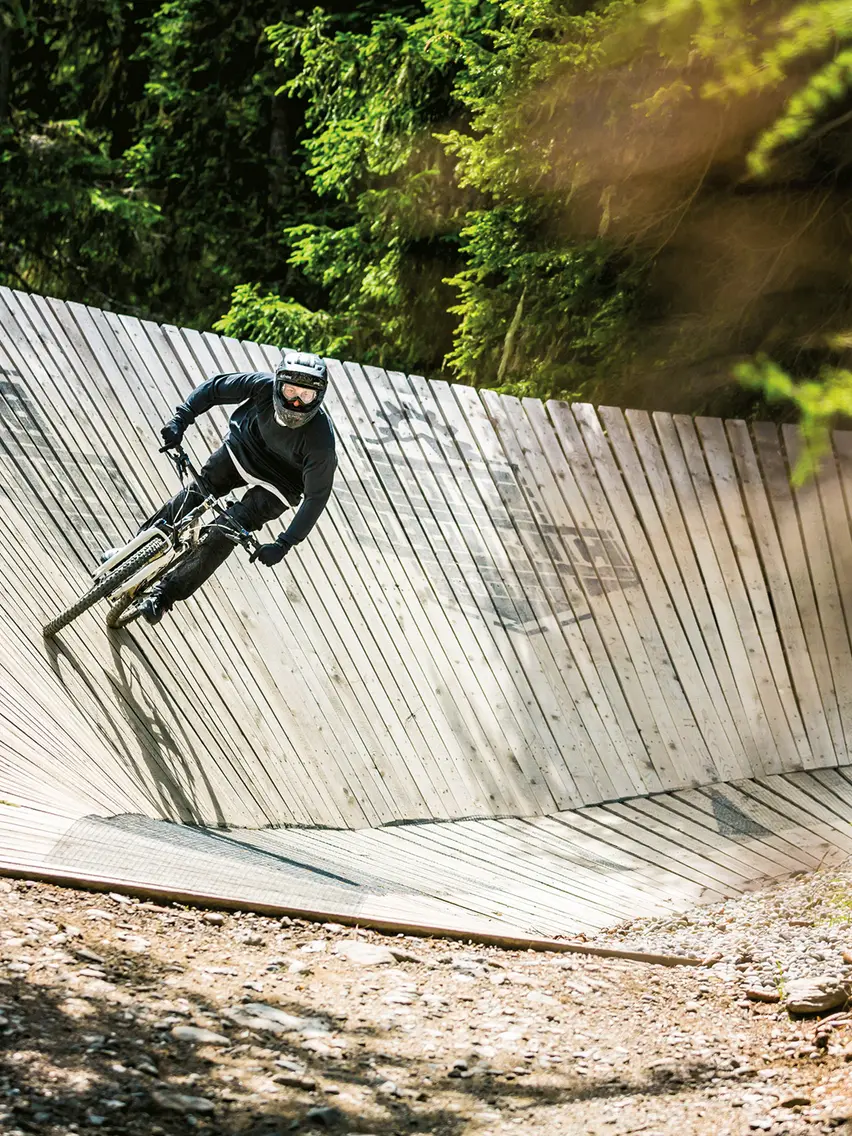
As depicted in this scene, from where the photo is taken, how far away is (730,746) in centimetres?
834

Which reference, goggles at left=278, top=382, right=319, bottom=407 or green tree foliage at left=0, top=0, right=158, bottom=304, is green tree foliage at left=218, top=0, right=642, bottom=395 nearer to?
green tree foliage at left=0, top=0, right=158, bottom=304

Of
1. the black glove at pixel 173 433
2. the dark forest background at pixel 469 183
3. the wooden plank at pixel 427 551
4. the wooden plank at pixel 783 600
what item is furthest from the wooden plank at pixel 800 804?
the black glove at pixel 173 433

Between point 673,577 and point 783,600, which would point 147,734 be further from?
point 783,600

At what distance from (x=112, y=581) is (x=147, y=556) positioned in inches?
9.1

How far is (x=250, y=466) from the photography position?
6.82 metres

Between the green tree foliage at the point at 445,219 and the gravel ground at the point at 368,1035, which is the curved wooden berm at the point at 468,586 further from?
the gravel ground at the point at 368,1035

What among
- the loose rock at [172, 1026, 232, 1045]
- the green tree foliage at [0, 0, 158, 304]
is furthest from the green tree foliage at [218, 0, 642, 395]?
the loose rock at [172, 1026, 232, 1045]

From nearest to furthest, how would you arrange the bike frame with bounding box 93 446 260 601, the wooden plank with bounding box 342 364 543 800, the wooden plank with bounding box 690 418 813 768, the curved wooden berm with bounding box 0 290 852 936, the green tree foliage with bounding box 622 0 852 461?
the green tree foliage with bounding box 622 0 852 461 → the bike frame with bounding box 93 446 260 601 → the curved wooden berm with bounding box 0 290 852 936 → the wooden plank with bounding box 342 364 543 800 → the wooden plank with bounding box 690 418 813 768

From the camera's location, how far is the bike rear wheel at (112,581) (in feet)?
22.5

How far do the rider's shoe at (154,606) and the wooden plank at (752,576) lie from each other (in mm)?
3878

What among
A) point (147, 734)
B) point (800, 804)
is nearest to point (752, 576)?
point (800, 804)

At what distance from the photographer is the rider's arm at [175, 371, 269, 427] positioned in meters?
6.79

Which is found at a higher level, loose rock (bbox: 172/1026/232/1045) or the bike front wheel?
the bike front wheel

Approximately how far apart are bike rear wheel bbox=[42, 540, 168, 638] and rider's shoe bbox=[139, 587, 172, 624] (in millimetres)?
165
